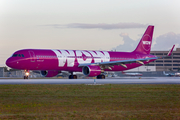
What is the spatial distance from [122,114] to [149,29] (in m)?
50.7

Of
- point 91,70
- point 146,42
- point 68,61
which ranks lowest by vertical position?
point 91,70

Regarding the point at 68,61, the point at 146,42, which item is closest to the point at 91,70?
the point at 68,61

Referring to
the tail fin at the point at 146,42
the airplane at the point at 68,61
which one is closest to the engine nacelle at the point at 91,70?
the airplane at the point at 68,61

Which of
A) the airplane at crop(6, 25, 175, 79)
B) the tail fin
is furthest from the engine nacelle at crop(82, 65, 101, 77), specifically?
the tail fin

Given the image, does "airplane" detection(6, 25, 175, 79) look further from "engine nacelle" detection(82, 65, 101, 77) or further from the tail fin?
the tail fin

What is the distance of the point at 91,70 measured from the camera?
47.2m

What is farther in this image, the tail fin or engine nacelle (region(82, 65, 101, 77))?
the tail fin

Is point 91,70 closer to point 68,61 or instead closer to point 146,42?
point 68,61

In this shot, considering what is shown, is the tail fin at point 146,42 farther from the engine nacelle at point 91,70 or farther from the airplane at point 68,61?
the engine nacelle at point 91,70

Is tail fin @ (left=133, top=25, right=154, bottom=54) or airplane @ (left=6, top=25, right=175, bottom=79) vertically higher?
tail fin @ (left=133, top=25, right=154, bottom=54)

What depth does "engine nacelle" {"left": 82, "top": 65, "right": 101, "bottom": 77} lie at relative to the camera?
47213 mm

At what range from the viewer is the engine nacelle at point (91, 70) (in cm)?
4721

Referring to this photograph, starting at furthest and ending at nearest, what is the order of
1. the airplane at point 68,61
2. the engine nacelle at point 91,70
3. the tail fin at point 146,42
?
the tail fin at point 146,42
the engine nacelle at point 91,70
the airplane at point 68,61

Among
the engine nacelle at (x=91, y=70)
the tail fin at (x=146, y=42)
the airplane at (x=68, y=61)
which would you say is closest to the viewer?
the airplane at (x=68, y=61)
